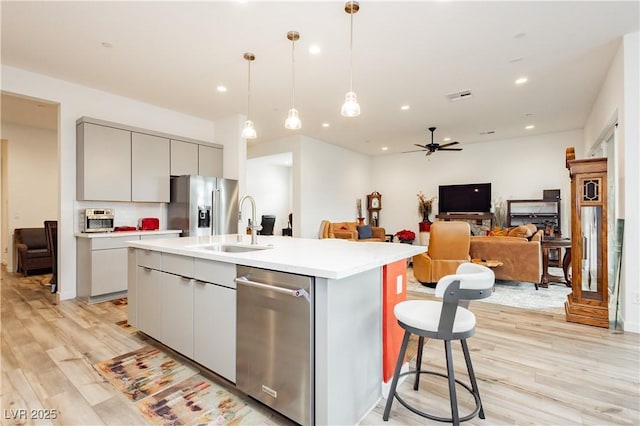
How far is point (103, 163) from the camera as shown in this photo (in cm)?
420

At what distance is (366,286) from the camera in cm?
177

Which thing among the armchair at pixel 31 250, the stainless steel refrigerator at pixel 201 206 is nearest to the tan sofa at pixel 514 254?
the stainless steel refrigerator at pixel 201 206

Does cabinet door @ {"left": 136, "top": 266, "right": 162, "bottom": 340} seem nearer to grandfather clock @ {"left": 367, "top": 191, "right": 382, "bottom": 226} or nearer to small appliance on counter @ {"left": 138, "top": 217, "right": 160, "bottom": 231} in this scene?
small appliance on counter @ {"left": 138, "top": 217, "right": 160, "bottom": 231}

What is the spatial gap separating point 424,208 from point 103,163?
24.5 ft

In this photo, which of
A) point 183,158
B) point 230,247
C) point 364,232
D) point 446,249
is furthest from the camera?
point 364,232

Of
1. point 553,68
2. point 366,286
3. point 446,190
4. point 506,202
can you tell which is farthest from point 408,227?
point 366,286

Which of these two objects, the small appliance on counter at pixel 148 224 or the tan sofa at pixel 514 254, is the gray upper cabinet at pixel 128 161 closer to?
the small appliance on counter at pixel 148 224

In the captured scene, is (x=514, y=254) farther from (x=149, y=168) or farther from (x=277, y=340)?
(x=149, y=168)

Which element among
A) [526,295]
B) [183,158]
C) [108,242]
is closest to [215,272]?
[108,242]

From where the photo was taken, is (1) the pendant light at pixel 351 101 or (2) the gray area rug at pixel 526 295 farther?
(2) the gray area rug at pixel 526 295

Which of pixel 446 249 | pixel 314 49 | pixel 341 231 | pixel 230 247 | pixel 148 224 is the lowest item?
pixel 446 249

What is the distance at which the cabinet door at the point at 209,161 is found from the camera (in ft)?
17.4

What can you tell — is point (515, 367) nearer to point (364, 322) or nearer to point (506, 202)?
point (364, 322)

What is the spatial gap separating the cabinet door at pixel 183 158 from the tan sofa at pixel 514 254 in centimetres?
478
